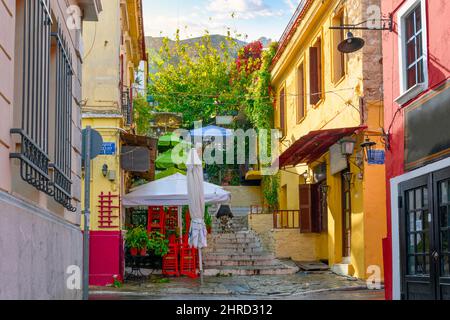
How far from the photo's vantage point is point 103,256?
53.7 feet

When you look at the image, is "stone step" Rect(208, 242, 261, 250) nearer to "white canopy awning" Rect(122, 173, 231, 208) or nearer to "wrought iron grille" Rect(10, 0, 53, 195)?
"white canopy awning" Rect(122, 173, 231, 208)

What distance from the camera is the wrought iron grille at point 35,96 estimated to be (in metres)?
6.10

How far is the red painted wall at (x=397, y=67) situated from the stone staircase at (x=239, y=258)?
7.79m

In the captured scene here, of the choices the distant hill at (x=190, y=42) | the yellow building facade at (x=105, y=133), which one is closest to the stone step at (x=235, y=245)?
the yellow building facade at (x=105, y=133)

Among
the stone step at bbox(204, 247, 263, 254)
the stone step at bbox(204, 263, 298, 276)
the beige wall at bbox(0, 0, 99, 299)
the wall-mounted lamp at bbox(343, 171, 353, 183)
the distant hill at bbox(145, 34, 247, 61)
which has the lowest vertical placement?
the stone step at bbox(204, 263, 298, 276)

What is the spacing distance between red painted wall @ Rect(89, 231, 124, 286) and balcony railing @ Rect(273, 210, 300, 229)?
7.10 meters

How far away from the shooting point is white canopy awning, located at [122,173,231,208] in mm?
17656

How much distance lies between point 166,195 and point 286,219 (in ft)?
21.9

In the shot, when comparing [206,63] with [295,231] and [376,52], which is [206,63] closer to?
[295,231]

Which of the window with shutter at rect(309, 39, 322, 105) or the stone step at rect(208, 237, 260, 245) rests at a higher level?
the window with shutter at rect(309, 39, 322, 105)

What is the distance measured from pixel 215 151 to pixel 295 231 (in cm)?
1380

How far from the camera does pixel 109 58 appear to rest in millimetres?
16797

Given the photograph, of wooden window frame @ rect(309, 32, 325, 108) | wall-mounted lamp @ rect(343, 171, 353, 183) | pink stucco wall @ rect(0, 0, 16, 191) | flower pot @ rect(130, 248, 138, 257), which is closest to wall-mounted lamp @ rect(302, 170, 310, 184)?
wooden window frame @ rect(309, 32, 325, 108)
